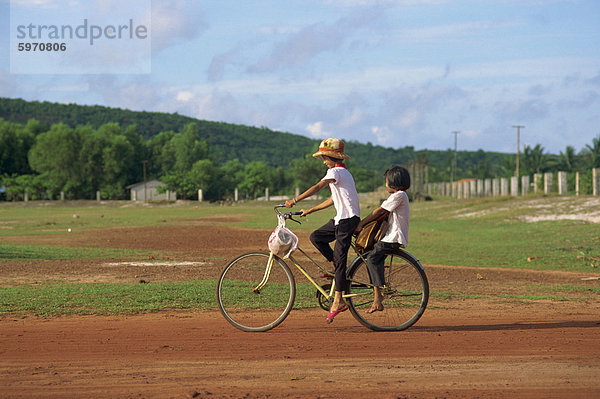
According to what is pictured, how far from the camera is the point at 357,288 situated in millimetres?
6980

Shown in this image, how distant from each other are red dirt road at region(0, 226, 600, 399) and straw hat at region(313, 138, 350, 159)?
1847mm

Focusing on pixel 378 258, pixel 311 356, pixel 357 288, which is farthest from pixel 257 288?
pixel 311 356

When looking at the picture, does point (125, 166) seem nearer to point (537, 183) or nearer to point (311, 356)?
point (537, 183)

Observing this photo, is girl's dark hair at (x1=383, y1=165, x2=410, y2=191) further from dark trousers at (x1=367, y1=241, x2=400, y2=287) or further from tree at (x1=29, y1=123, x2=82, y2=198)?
tree at (x1=29, y1=123, x2=82, y2=198)

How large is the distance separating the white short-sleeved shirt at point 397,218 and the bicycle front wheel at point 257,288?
114cm

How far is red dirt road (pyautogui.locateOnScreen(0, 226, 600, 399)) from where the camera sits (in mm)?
4742

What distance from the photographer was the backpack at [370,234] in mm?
6895

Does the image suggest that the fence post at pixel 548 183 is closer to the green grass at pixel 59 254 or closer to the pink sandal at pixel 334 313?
the green grass at pixel 59 254

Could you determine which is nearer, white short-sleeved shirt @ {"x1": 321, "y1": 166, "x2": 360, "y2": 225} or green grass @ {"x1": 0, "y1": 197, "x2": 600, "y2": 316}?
white short-sleeved shirt @ {"x1": 321, "y1": 166, "x2": 360, "y2": 225}

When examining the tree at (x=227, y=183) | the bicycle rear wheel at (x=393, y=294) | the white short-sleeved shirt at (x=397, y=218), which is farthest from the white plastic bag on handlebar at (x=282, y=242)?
the tree at (x=227, y=183)

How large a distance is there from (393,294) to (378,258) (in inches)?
16.5

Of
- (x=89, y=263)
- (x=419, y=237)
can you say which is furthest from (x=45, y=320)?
(x=419, y=237)

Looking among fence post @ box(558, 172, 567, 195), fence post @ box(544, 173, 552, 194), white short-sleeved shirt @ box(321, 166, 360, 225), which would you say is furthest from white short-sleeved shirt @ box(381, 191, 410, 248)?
fence post @ box(544, 173, 552, 194)

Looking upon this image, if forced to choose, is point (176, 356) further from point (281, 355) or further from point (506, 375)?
point (506, 375)
